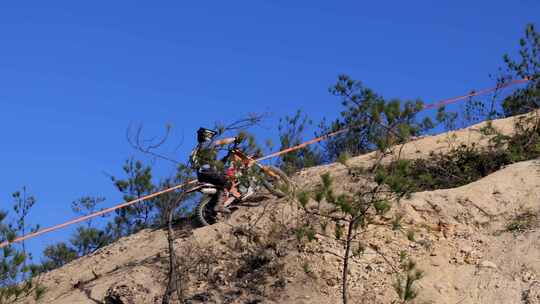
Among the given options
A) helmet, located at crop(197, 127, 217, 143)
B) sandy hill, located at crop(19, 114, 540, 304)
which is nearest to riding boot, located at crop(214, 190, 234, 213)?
sandy hill, located at crop(19, 114, 540, 304)

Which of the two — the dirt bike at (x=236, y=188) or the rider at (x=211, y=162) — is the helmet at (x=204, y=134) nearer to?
the rider at (x=211, y=162)

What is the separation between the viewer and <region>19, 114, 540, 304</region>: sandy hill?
10320 mm

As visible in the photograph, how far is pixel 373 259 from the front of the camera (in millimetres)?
10797

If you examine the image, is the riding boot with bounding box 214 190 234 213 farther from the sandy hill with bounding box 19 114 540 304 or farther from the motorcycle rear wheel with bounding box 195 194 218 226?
the sandy hill with bounding box 19 114 540 304

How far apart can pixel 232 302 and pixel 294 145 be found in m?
7.40

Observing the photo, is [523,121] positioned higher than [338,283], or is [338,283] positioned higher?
[523,121]

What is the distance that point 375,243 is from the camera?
36.1 feet

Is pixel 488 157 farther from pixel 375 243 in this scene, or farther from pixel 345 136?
pixel 345 136

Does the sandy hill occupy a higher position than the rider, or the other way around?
the rider

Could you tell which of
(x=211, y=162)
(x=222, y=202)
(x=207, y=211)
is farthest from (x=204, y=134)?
(x=211, y=162)

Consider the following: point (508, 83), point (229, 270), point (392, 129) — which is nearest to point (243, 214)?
point (229, 270)

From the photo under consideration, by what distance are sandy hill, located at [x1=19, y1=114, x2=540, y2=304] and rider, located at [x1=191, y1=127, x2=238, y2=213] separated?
55 centimetres

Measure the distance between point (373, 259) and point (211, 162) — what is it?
7.27 ft

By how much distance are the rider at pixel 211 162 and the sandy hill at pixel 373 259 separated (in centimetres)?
55
